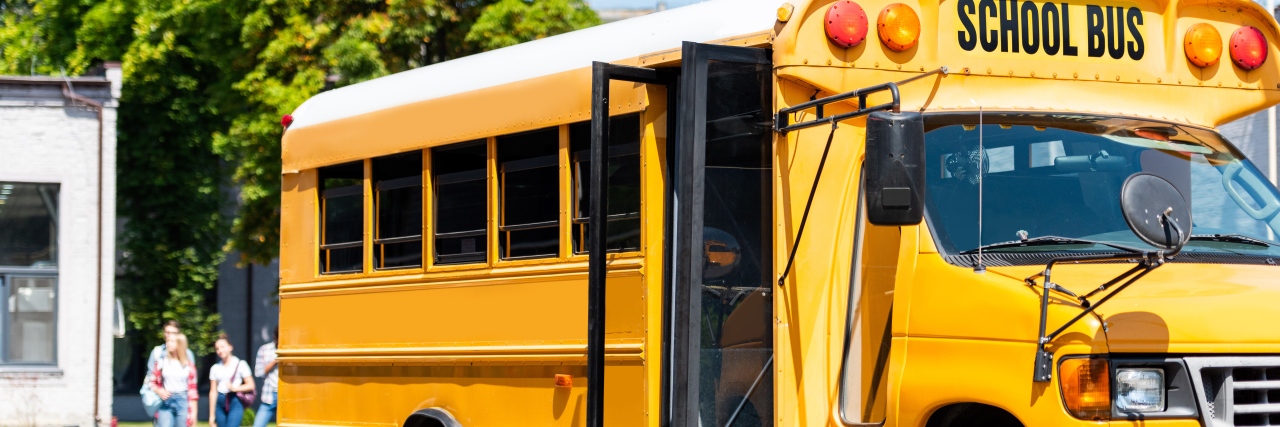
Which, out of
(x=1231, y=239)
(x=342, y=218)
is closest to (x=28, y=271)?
(x=342, y=218)

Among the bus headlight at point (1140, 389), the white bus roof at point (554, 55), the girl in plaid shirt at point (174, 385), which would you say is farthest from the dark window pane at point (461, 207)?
the girl in plaid shirt at point (174, 385)

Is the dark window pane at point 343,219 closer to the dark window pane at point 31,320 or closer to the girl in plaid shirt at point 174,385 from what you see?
the girl in plaid shirt at point 174,385

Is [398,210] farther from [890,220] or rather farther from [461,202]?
[890,220]

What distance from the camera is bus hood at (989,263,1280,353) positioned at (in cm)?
414

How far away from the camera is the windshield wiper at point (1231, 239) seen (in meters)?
4.86

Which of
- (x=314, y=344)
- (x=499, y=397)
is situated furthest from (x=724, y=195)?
(x=314, y=344)

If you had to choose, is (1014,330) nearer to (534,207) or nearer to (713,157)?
(713,157)

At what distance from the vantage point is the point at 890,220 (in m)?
4.31

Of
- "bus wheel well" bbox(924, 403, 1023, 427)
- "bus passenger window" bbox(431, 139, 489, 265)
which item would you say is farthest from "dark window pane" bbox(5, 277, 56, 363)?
"bus wheel well" bbox(924, 403, 1023, 427)

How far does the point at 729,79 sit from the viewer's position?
5094 mm

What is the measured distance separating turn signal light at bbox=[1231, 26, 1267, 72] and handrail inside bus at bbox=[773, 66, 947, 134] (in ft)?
5.01

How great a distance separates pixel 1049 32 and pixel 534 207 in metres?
2.51

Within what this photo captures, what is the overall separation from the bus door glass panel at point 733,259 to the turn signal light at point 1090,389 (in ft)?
4.28

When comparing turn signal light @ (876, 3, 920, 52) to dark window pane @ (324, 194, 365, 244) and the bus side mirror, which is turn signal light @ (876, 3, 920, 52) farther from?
dark window pane @ (324, 194, 365, 244)
